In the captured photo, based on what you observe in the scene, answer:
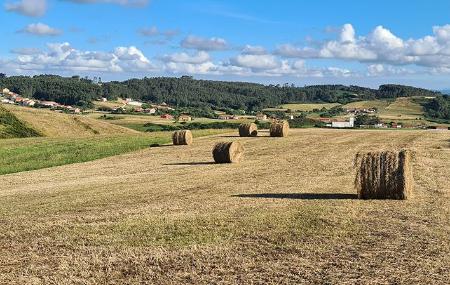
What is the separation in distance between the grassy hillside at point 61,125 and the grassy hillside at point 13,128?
2.92ft

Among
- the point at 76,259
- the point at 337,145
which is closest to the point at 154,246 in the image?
the point at 76,259

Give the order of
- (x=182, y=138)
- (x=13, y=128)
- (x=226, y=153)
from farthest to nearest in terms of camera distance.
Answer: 1. (x=13, y=128)
2. (x=182, y=138)
3. (x=226, y=153)

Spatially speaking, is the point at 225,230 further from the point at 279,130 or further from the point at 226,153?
the point at 279,130

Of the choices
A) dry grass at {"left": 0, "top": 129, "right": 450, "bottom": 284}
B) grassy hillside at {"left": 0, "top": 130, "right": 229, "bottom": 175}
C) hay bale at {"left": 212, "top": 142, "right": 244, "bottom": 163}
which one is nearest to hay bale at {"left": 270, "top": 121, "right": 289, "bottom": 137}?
grassy hillside at {"left": 0, "top": 130, "right": 229, "bottom": 175}

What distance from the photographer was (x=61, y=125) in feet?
221

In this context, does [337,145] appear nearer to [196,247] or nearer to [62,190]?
[62,190]

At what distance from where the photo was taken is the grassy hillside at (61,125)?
64.1 meters

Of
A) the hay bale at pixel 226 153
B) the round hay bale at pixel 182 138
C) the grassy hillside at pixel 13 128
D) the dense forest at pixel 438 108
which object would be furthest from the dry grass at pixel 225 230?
the dense forest at pixel 438 108

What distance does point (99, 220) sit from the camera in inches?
547

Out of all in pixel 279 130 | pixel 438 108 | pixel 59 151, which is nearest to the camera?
pixel 59 151

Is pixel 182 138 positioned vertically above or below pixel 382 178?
below

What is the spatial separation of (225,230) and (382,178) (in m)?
6.18

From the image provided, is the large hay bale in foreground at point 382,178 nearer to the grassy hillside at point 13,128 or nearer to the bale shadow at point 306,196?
the bale shadow at point 306,196

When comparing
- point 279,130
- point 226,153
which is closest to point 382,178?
point 226,153
